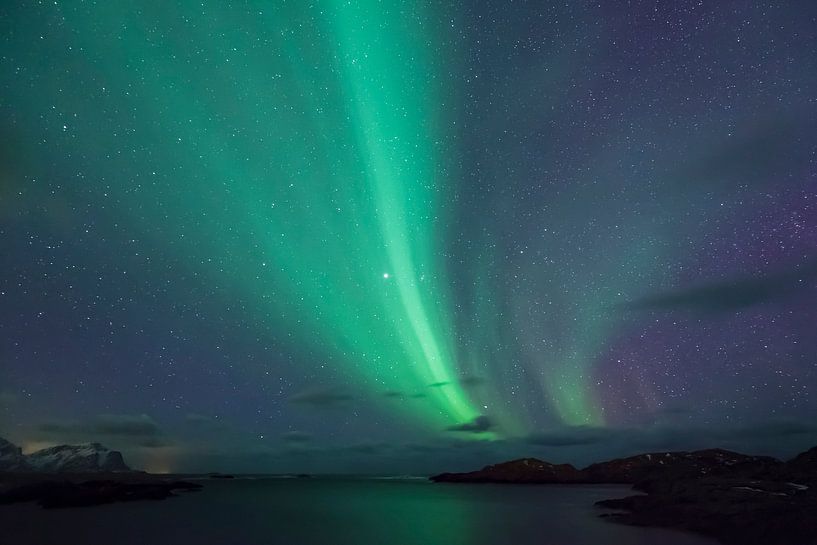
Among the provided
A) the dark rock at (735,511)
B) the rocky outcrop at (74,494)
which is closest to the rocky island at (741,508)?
the dark rock at (735,511)

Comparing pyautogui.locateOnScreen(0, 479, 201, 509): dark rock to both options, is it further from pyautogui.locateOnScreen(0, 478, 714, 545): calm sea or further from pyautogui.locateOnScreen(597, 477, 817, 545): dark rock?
pyautogui.locateOnScreen(597, 477, 817, 545): dark rock

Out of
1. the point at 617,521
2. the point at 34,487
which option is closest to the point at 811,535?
the point at 617,521

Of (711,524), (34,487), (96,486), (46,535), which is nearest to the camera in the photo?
(711,524)

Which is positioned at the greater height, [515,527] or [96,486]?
[96,486]

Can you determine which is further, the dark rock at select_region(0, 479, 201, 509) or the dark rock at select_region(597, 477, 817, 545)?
the dark rock at select_region(0, 479, 201, 509)

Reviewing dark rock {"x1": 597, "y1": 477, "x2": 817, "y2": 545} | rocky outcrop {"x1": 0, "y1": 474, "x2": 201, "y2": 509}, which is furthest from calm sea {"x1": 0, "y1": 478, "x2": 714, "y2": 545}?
rocky outcrop {"x1": 0, "y1": 474, "x2": 201, "y2": 509}

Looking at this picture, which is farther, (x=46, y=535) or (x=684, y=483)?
(x=684, y=483)

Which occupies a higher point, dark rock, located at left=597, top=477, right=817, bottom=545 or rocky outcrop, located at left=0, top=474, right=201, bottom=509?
rocky outcrop, located at left=0, top=474, right=201, bottom=509

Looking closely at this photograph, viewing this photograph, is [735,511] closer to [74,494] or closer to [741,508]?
[741,508]

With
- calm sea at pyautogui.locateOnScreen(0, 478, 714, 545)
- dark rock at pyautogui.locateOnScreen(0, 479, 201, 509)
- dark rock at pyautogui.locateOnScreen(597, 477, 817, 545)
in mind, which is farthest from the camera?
dark rock at pyautogui.locateOnScreen(0, 479, 201, 509)

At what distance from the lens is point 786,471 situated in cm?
8194

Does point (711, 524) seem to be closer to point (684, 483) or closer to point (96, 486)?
point (684, 483)

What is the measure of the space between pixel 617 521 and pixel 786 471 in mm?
34657

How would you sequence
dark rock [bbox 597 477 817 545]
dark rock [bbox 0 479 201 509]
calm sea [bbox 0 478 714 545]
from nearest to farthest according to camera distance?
dark rock [bbox 597 477 817 545] → calm sea [bbox 0 478 714 545] → dark rock [bbox 0 479 201 509]
